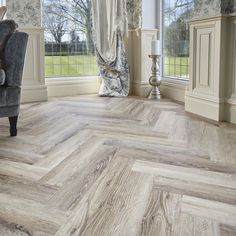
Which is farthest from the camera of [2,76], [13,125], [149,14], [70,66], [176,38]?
[70,66]

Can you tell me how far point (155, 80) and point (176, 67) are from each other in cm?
32

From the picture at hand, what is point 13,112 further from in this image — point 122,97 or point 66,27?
point 66,27

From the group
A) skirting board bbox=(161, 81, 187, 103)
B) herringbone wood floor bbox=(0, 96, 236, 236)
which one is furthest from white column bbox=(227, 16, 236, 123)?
skirting board bbox=(161, 81, 187, 103)

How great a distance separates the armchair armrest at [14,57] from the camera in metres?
2.43

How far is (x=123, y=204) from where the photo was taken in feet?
4.68

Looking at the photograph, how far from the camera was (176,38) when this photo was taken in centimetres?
411

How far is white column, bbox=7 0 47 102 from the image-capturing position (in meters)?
3.92

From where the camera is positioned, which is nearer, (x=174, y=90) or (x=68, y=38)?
(x=174, y=90)

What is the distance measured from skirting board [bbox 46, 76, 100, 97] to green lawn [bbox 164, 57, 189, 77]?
103 centimetres

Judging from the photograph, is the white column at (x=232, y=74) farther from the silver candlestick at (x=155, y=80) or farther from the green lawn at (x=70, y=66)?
the green lawn at (x=70, y=66)

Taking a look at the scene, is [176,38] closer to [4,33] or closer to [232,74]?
[232,74]

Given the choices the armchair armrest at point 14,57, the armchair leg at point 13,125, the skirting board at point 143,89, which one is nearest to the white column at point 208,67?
the skirting board at point 143,89

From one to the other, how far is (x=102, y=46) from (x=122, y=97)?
2.46 feet

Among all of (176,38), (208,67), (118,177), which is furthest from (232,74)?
(118,177)
